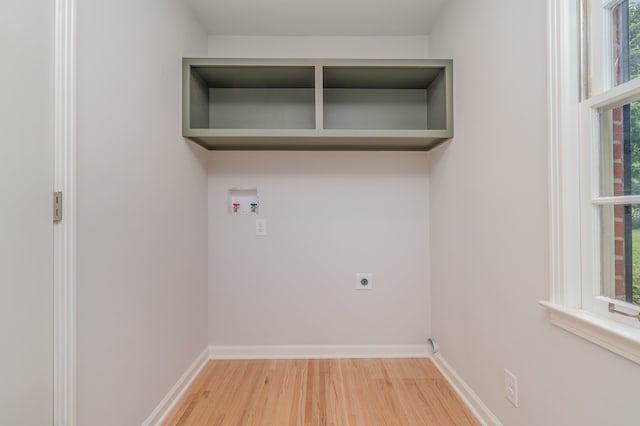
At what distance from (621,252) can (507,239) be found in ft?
1.43

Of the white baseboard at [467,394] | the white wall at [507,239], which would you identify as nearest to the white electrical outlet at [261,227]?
the white wall at [507,239]

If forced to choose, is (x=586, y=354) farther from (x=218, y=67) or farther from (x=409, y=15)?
(x=218, y=67)

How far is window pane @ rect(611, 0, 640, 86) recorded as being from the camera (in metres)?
0.93

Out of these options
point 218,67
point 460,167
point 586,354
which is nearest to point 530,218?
point 586,354

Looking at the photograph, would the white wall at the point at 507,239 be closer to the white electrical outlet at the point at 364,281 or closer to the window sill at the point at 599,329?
the window sill at the point at 599,329

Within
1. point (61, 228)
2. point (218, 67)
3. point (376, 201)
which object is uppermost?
point (218, 67)

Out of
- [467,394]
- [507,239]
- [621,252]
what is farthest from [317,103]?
[467,394]

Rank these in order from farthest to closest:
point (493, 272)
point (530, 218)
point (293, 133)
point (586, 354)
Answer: point (293, 133) → point (493, 272) → point (530, 218) → point (586, 354)

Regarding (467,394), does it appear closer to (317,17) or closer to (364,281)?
(364,281)

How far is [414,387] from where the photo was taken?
1.96m

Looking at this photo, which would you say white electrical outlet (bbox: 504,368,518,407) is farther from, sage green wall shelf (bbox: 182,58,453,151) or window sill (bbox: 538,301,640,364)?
sage green wall shelf (bbox: 182,58,453,151)

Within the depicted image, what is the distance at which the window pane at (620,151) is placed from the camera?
943mm

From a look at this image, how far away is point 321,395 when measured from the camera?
6.16ft

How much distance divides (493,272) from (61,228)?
1.83m
